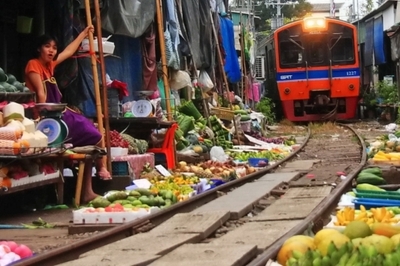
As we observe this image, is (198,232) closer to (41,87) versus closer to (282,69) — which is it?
(41,87)

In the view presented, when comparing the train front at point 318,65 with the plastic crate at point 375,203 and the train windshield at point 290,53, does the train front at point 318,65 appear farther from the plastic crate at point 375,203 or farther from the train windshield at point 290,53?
the plastic crate at point 375,203

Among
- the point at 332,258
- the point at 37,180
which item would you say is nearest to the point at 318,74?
the point at 37,180

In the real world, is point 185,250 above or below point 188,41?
below

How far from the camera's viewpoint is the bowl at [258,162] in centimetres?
1383

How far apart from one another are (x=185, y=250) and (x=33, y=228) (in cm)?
247

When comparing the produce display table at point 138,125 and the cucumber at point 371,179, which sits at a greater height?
the produce display table at point 138,125

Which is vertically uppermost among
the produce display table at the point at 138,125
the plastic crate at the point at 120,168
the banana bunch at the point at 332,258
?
the produce display table at the point at 138,125

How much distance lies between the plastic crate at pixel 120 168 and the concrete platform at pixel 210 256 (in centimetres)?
465

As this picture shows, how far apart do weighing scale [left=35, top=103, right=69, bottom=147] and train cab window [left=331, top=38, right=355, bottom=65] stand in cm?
1630

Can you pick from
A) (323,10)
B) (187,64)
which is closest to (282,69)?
(187,64)

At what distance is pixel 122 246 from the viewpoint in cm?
564

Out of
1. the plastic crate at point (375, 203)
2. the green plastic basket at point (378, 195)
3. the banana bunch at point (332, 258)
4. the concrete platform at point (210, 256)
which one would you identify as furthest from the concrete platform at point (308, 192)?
the banana bunch at point (332, 258)

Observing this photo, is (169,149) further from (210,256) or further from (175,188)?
(210,256)

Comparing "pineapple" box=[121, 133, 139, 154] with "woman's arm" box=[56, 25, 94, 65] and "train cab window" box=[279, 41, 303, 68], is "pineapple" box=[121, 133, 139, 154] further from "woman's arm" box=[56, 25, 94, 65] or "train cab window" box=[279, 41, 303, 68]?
"train cab window" box=[279, 41, 303, 68]
